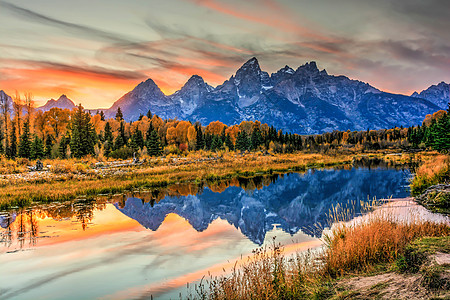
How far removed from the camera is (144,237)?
14742 mm

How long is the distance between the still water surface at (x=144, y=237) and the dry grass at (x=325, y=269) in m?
2.23

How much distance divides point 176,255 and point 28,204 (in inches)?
559

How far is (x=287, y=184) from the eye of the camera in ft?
108

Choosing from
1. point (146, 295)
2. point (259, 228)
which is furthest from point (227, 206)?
point (146, 295)

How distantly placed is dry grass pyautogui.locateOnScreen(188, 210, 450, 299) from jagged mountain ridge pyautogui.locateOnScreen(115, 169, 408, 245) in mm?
5165

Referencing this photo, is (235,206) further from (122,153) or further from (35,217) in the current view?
(122,153)

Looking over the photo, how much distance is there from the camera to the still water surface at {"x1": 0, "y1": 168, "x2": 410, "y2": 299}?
9.29m

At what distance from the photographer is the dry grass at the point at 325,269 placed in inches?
266

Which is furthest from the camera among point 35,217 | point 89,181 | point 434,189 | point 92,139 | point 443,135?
point 92,139

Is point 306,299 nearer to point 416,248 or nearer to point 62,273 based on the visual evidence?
point 416,248

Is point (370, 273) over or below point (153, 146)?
below

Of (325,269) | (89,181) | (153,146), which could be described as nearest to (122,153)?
(153,146)

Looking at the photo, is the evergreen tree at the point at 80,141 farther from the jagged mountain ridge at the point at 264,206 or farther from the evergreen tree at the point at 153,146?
the jagged mountain ridge at the point at 264,206

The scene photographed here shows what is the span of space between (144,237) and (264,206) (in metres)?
10.6
